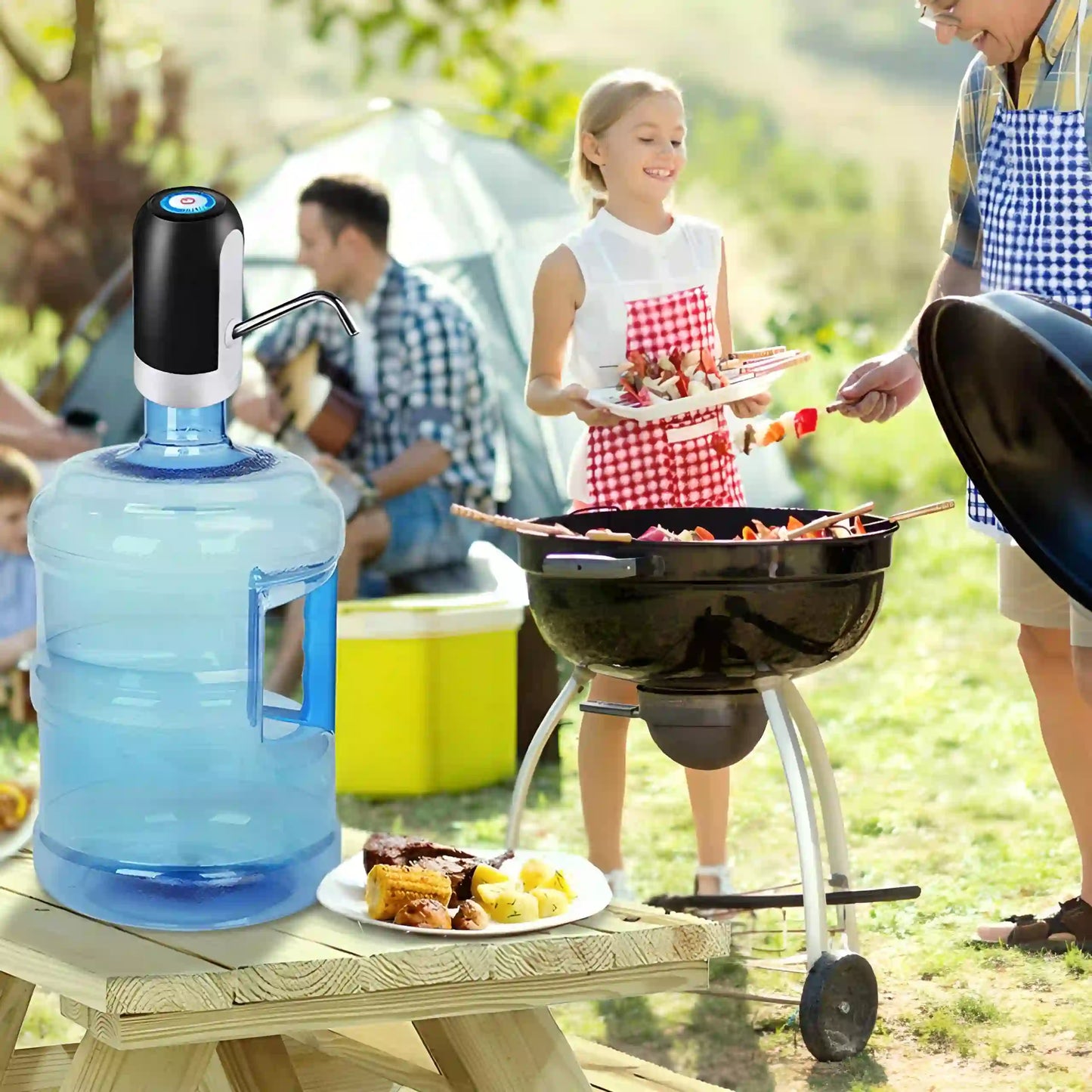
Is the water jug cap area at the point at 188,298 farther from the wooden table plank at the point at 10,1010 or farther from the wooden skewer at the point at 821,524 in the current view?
the wooden skewer at the point at 821,524

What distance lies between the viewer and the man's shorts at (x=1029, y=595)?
11.4 feet

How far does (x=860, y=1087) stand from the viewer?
3010 millimetres

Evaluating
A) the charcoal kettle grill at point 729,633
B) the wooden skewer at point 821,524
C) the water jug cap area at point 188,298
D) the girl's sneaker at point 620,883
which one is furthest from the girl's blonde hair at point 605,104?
the water jug cap area at point 188,298

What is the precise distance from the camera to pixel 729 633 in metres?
Answer: 2.86

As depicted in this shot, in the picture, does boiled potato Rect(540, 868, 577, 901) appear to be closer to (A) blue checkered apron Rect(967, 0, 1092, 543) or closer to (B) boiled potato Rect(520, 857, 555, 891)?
(B) boiled potato Rect(520, 857, 555, 891)

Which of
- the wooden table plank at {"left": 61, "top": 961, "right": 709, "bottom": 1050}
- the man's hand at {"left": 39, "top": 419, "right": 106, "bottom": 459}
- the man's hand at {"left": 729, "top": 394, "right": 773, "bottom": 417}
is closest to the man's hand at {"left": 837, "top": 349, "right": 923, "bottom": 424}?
the man's hand at {"left": 729, "top": 394, "right": 773, "bottom": 417}

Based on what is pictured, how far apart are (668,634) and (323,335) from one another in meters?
3.17

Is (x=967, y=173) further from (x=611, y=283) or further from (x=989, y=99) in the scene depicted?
(x=611, y=283)

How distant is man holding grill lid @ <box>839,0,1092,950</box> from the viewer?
3.25m

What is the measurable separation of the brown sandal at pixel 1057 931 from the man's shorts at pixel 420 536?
2.18m

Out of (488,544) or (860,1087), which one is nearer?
(860,1087)

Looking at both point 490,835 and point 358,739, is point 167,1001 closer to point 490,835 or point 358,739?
point 490,835

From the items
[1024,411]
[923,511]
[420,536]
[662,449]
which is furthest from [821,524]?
[420,536]

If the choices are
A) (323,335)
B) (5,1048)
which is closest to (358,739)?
(323,335)
